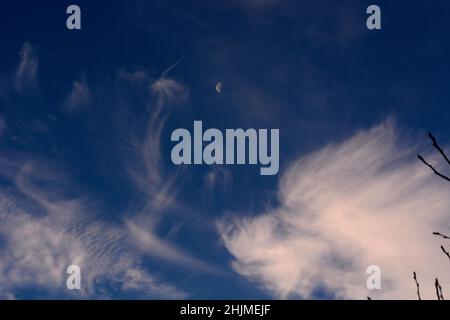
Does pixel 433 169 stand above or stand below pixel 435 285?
above
